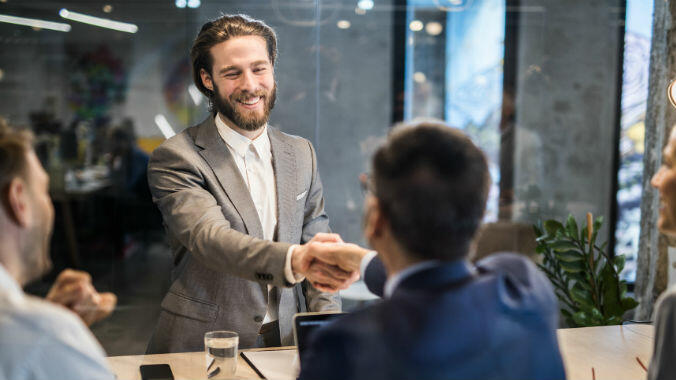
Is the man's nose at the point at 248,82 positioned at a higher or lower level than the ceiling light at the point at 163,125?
higher

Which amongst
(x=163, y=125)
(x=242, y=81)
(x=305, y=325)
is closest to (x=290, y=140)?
(x=242, y=81)

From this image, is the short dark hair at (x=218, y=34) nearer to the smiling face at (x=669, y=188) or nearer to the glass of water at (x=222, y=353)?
the glass of water at (x=222, y=353)

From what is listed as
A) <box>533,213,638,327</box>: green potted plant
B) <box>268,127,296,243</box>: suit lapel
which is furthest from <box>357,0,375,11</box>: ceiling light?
<box>268,127,296,243</box>: suit lapel

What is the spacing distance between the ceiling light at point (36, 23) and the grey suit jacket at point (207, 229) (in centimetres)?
281

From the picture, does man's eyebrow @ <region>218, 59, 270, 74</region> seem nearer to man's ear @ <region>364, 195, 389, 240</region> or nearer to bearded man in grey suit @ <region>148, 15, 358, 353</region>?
bearded man in grey suit @ <region>148, 15, 358, 353</region>

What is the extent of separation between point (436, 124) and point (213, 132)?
1.36 metres

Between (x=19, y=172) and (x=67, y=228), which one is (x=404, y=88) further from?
(x=19, y=172)

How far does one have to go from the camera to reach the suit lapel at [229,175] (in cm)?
226

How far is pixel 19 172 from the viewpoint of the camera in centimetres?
125

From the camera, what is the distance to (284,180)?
2.39 m

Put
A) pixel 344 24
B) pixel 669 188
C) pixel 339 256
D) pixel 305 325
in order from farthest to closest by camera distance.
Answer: pixel 344 24
pixel 339 256
pixel 305 325
pixel 669 188

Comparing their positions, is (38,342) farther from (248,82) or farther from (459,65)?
(459,65)

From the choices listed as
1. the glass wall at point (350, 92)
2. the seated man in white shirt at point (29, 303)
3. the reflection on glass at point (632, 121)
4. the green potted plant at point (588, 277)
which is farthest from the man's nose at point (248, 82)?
the reflection on glass at point (632, 121)

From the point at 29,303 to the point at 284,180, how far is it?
134 cm
